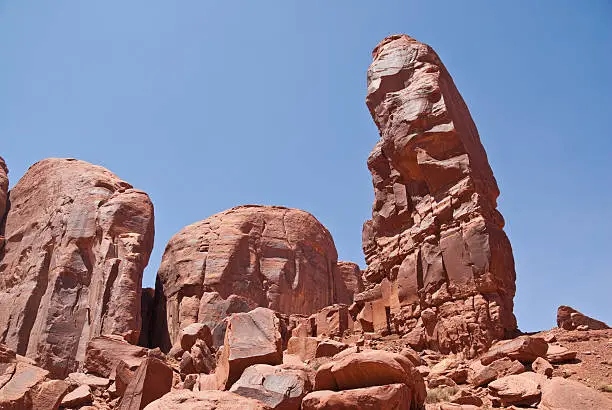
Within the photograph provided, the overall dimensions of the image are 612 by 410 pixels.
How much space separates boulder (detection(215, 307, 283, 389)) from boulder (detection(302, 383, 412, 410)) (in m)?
2.09

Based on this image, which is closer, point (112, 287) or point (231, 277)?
point (112, 287)

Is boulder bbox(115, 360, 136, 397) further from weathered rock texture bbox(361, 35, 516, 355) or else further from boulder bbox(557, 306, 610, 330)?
boulder bbox(557, 306, 610, 330)

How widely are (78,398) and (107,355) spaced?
5.59 m

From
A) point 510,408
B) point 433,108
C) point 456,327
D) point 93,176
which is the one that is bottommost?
point 510,408

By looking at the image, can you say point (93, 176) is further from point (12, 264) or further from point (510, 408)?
point (510, 408)

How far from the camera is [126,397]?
422 inches

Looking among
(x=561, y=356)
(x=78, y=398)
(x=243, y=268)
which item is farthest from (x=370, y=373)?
(x=243, y=268)

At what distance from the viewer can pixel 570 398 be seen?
9766 millimetres

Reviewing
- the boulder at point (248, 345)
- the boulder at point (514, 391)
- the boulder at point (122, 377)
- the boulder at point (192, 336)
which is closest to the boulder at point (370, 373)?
the boulder at point (248, 345)

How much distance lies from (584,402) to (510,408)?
1.25 meters

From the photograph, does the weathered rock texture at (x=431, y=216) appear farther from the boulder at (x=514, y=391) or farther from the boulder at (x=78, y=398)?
the boulder at (x=78, y=398)

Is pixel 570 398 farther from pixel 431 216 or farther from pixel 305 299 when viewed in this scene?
pixel 305 299

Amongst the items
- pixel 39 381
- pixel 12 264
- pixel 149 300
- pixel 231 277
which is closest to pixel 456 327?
pixel 39 381

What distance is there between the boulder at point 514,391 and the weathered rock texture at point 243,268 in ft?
75.2
